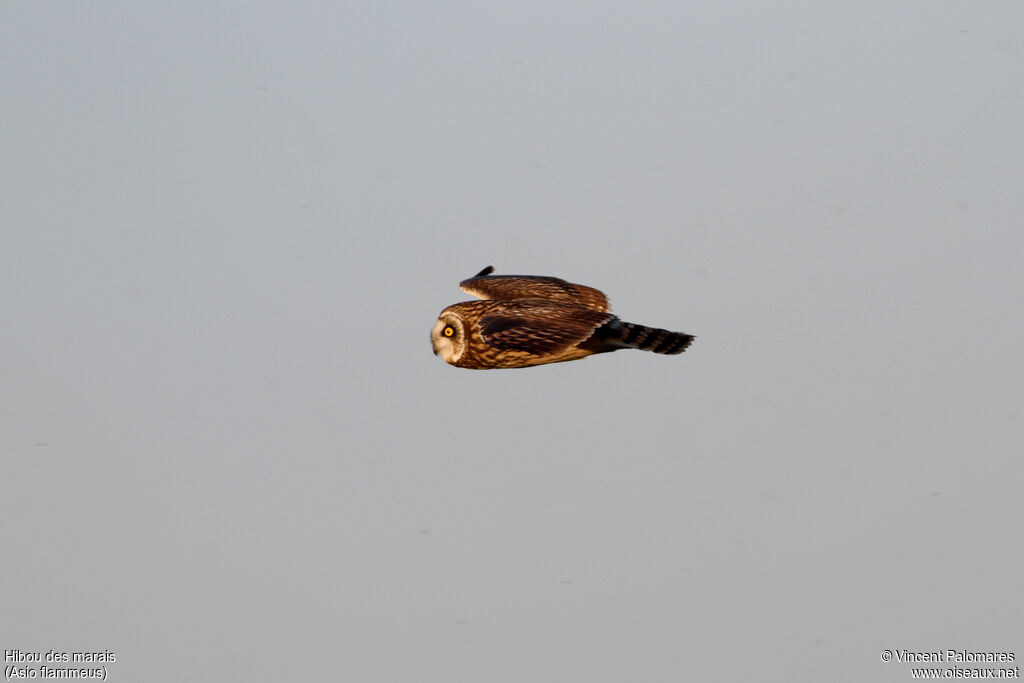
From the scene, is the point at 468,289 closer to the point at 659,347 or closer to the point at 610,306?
the point at 610,306

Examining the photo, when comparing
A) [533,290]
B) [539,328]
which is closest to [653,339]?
[539,328]

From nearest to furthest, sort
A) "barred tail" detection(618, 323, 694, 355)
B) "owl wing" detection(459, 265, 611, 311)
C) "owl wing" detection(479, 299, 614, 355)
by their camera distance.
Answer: "owl wing" detection(479, 299, 614, 355) → "barred tail" detection(618, 323, 694, 355) → "owl wing" detection(459, 265, 611, 311)

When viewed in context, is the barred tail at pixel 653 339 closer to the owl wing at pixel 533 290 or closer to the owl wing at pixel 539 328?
the owl wing at pixel 539 328

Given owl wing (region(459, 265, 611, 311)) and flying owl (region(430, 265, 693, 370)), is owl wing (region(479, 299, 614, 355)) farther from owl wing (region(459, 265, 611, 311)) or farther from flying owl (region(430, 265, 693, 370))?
owl wing (region(459, 265, 611, 311))

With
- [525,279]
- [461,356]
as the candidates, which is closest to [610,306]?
[525,279]

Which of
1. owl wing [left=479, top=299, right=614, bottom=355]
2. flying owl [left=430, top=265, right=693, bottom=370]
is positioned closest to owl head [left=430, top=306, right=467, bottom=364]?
flying owl [left=430, top=265, right=693, bottom=370]

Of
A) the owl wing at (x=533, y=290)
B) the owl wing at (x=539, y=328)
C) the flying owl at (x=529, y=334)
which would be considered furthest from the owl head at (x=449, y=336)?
the owl wing at (x=533, y=290)

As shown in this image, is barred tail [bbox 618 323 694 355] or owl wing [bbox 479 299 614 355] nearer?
owl wing [bbox 479 299 614 355]
